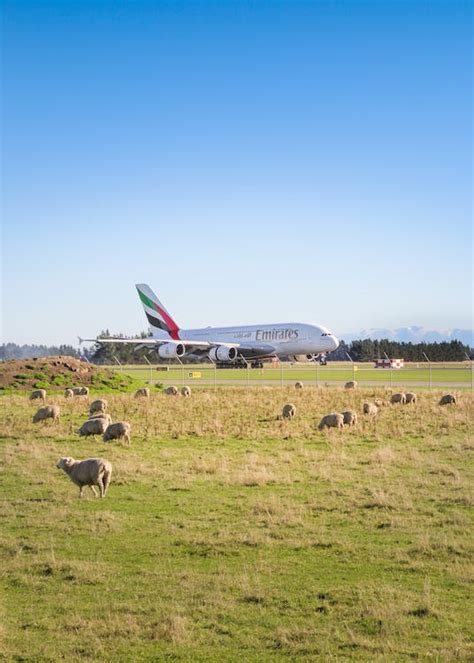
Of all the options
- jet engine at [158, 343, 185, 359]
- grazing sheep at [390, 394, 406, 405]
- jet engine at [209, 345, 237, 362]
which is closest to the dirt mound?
grazing sheep at [390, 394, 406, 405]

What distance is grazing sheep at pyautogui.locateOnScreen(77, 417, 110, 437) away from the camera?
20125mm

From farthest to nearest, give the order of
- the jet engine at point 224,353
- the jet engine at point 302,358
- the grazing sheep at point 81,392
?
the jet engine at point 302,358 → the jet engine at point 224,353 → the grazing sheep at point 81,392

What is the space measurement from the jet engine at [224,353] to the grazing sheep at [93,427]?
51287 mm

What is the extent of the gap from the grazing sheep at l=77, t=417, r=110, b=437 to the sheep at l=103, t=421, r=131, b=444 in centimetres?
60

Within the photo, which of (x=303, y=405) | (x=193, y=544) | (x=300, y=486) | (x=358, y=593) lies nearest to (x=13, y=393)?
(x=303, y=405)

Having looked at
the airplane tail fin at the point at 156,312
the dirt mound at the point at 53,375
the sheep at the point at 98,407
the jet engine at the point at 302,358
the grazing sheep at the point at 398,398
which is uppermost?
the airplane tail fin at the point at 156,312

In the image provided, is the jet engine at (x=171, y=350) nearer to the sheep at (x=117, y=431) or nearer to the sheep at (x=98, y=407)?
the sheep at (x=98, y=407)

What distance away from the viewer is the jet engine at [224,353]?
7212cm

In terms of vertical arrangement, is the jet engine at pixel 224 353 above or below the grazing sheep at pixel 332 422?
above

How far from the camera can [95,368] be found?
4409 centimetres

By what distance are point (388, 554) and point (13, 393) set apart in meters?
30.0

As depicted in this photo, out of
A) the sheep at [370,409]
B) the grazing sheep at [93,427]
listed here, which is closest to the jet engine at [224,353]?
the sheep at [370,409]

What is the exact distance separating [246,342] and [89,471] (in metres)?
63.6

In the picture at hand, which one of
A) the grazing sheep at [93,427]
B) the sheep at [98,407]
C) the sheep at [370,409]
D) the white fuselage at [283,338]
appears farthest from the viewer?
the white fuselage at [283,338]
